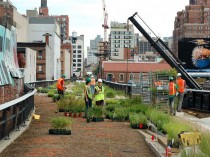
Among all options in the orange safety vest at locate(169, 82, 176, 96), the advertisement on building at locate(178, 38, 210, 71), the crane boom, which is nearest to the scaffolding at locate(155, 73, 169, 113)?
the orange safety vest at locate(169, 82, 176, 96)

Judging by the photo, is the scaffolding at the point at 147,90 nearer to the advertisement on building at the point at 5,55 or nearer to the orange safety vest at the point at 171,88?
the orange safety vest at the point at 171,88

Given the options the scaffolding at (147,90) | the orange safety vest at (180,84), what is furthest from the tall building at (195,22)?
the orange safety vest at (180,84)

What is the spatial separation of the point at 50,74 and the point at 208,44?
30336 mm

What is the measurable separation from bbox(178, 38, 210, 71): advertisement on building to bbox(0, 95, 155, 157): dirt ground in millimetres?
58579

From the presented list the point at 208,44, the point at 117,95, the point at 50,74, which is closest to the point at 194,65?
the point at 208,44

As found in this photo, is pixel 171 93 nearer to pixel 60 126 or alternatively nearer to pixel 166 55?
pixel 60 126

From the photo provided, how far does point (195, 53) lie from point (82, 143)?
63.4 meters

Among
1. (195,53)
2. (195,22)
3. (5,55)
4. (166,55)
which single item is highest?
(195,22)

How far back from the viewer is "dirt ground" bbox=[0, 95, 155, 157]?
10555 millimetres

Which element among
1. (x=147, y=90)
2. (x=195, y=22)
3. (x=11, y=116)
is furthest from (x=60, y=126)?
(x=195, y=22)

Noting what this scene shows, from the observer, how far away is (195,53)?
7350 cm

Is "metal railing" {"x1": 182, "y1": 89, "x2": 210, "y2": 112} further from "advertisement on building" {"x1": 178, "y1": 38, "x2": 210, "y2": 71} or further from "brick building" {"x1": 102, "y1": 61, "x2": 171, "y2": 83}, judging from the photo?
"brick building" {"x1": 102, "y1": 61, "x2": 171, "y2": 83}

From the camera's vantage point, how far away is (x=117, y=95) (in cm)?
3681

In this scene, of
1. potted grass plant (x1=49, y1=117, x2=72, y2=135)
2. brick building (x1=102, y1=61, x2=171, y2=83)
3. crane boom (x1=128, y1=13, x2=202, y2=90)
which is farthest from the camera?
brick building (x1=102, y1=61, x2=171, y2=83)
